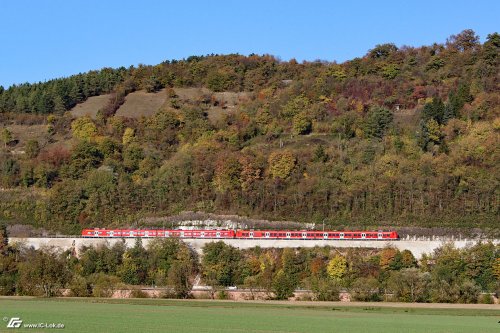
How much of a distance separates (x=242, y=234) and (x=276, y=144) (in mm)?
29065

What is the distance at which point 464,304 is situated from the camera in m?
65.3

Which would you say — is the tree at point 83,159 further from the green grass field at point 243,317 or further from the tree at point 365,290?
the green grass field at point 243,317

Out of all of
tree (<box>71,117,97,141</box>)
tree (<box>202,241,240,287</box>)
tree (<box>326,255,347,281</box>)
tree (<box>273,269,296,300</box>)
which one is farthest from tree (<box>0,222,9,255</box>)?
tree (<box>273,269,296,300</box>)

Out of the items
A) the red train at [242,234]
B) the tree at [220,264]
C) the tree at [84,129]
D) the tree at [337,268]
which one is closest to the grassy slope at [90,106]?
the tree at [84,129]

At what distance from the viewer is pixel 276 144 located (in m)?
118

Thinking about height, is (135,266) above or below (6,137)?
below

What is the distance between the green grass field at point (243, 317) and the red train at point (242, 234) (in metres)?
27.9

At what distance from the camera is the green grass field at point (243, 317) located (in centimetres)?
4147

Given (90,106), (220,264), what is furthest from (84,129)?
(220,264)

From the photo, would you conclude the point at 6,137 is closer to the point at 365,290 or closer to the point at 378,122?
the point at 378,122

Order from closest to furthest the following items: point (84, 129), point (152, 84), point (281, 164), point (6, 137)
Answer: point (281, 164) < point (84, 129) < point (6, 137) < point (152, 84)

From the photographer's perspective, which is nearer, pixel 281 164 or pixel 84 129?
pixel 281 164

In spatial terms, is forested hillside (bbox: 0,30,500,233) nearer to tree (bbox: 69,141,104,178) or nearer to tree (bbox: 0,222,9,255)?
tree (bbox: 69,141,104,178)

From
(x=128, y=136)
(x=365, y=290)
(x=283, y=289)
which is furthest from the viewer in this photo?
(x=128, y=136)
